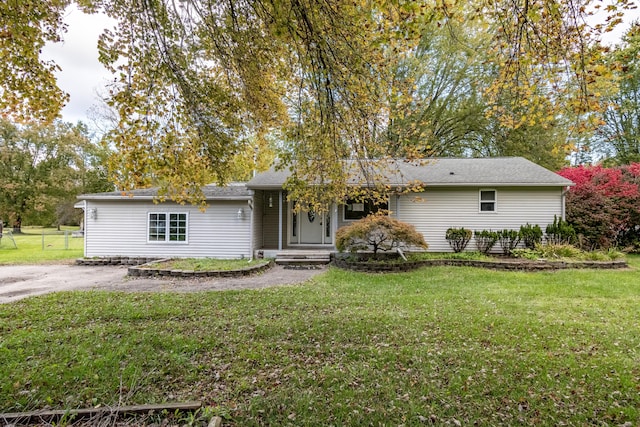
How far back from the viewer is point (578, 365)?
3410 millimetres

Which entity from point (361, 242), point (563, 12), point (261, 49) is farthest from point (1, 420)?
point (361, 242)

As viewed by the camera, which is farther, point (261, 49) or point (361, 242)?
point (361, 242)

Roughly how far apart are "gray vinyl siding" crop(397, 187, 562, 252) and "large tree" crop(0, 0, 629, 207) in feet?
23.6

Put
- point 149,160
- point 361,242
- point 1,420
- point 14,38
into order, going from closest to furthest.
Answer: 1. point 1,420
2. point 14,38
3. point 149,160
4. point 361,242

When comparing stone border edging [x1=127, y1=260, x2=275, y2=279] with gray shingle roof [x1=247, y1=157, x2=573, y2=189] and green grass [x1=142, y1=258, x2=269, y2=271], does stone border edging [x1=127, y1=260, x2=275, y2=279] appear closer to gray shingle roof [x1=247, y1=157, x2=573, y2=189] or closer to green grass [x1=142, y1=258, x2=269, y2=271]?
green grass [x1=142, y1=258, x2=269, y2=271]

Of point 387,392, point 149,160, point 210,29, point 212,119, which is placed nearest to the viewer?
point 387,392

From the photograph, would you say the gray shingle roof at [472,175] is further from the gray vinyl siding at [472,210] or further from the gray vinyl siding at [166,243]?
the gray vinyl siding at [166,243]

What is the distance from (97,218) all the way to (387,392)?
12.9 m

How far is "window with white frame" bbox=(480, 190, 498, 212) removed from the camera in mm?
11836

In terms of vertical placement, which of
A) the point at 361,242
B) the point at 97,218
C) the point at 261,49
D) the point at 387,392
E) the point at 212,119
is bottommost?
the point at 387,392

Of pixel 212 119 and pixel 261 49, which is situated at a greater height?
pixel 261 49

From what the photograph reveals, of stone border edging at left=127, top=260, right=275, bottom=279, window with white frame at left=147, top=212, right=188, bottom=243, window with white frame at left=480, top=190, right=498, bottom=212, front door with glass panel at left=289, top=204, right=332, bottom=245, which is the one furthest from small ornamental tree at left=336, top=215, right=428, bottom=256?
window with white frame at left=147, top=212, right=188, bottom=243

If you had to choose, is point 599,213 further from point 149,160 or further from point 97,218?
point 97,218

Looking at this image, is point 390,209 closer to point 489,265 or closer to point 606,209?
point 489,265
